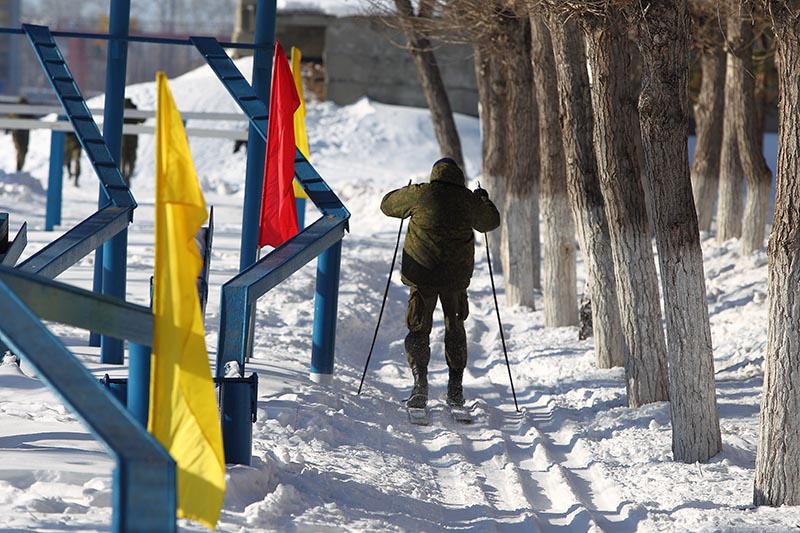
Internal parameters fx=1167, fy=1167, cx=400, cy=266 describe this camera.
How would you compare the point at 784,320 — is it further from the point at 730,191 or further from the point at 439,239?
the point at 730,191

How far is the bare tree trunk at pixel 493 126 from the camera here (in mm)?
14805

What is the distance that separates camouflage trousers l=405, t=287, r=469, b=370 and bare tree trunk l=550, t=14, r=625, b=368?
68.1 inches

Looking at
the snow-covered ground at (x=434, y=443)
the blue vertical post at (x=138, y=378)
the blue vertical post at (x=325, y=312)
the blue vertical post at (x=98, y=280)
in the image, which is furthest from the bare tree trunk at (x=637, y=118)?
the blue vertical post at (x=98, y=280)

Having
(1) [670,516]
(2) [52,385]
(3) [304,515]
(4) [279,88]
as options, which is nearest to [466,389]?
(4) [279,88]

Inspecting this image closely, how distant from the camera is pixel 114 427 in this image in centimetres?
359

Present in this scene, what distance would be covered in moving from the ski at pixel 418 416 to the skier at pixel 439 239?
0.08 metres

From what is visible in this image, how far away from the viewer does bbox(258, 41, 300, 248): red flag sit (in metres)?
7.73

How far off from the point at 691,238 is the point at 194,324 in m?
3.71

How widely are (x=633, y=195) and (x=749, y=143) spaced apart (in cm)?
970

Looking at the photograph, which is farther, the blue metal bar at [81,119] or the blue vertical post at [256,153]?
the blue vertical post at [256,153]

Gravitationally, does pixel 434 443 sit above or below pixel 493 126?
below

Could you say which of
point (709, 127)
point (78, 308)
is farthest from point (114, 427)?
point (709, 127)

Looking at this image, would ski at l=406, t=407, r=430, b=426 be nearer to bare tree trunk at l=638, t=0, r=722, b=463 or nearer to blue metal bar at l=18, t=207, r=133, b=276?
bare tree trunk at l=638, t=0, r=722, b=463

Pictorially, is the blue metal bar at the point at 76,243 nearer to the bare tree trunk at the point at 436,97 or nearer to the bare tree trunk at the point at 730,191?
the bare tree trunk at the point at 436,97
